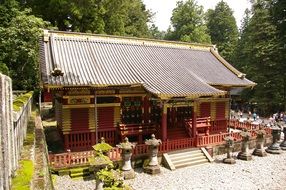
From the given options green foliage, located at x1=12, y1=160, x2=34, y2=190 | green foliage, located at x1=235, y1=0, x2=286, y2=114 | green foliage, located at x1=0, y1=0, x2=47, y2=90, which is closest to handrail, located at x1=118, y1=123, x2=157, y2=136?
green foliage, located at x1=12, y1=160, x2=34, y2=190

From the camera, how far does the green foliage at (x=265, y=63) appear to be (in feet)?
130

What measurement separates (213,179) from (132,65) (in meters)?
9.69

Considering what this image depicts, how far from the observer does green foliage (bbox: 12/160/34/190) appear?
5.98 m

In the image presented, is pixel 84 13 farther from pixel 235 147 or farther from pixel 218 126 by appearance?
pixel 235 147

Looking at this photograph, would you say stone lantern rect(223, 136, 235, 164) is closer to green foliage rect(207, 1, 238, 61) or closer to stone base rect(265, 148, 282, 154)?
stone base rect(265, 148, 282, 154)

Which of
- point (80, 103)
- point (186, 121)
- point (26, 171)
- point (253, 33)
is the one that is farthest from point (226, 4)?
point (26, 171)

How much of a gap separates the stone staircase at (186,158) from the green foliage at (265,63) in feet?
80.8

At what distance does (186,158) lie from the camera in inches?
719

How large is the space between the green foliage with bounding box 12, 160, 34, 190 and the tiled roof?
28.1ft

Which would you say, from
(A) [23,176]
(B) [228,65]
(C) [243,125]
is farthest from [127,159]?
Result: (B) [228,65]

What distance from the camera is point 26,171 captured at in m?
7.33

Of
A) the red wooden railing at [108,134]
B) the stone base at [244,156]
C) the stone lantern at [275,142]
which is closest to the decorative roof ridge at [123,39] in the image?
the red wooden railing at [108,134]

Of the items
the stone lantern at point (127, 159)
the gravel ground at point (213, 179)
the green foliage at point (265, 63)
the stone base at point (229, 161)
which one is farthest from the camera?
the green foliage at point (265, 63)

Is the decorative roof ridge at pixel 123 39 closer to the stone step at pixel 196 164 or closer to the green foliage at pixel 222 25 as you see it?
the stone step at pixel 196 164
